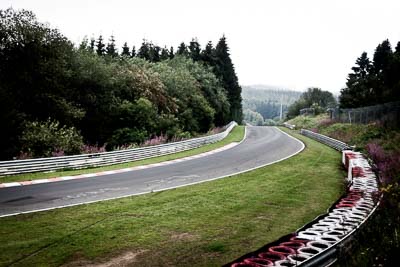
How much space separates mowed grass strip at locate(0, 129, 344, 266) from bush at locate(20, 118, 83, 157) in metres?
11.1

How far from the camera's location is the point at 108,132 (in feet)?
102

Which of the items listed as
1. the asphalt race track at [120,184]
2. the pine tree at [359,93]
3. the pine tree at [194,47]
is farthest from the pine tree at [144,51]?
the asphalt race track at [120,184]

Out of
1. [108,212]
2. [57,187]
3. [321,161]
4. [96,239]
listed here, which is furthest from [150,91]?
[96,239]

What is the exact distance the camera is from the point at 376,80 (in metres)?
56.5

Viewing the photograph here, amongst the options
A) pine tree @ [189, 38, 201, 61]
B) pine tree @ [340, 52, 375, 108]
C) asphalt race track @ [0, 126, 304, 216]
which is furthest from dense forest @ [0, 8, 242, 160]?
pine tree @ [189, 38, 201, 61]

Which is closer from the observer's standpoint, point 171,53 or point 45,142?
point 45,142

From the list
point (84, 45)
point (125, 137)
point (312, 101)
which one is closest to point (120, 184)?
point (125, 137)

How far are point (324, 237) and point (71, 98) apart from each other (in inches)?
995

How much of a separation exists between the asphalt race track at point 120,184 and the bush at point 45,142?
6.09m

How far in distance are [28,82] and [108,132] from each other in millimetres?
7139

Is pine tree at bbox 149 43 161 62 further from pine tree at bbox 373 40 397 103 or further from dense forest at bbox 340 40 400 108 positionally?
pine tree at bbox 373 40 397 103

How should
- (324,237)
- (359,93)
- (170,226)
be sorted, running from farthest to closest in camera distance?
(359,93), (170,226), (324,237)

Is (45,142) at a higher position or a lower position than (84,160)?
higher

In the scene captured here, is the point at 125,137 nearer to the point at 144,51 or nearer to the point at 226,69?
the point at 226,69
